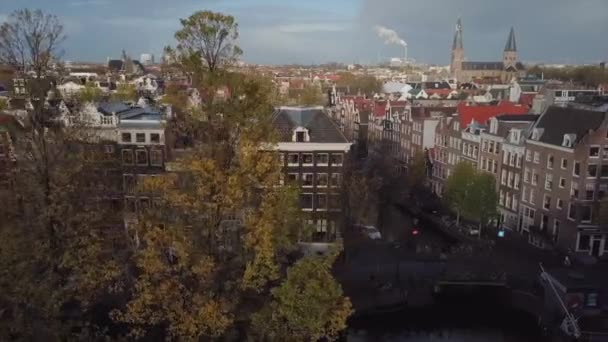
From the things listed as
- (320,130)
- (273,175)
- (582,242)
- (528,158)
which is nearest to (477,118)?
(528,158)

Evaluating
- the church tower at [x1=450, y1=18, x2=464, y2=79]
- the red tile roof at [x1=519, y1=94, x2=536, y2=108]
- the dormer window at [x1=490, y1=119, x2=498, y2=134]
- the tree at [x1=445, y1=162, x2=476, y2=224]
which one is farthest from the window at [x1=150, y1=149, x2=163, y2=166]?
the church tower at [x1=450, y1=18, x2=464, y2=79]

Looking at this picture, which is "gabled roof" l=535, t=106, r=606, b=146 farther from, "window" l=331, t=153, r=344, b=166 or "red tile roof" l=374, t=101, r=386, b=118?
"red tile roof" l=374, t=101, r=386, b=118

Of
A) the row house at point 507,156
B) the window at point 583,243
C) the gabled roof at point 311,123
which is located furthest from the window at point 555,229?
the gabled roof at point 311,123

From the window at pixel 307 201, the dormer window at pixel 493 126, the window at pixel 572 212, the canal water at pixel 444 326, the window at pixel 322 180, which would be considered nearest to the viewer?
the canal water at pixel 444 326

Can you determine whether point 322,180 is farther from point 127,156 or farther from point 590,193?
point 590,193

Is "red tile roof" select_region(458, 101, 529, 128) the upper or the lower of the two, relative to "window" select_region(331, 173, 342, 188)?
upper

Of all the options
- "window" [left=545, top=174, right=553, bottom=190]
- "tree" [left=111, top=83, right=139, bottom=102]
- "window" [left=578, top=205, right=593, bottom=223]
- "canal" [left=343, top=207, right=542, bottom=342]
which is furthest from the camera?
"tree" [left=111, top=83, right=139, bottom=102]

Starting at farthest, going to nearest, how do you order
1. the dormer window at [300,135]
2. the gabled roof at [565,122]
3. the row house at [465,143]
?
1. the row house at [465,143]
2. the gabled roof at [565,122]
3. the dormer window at [300,135]

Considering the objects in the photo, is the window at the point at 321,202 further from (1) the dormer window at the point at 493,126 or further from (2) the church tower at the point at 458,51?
(2) the church tower at the point at 458,51

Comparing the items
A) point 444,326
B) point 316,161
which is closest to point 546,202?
point 444,326
